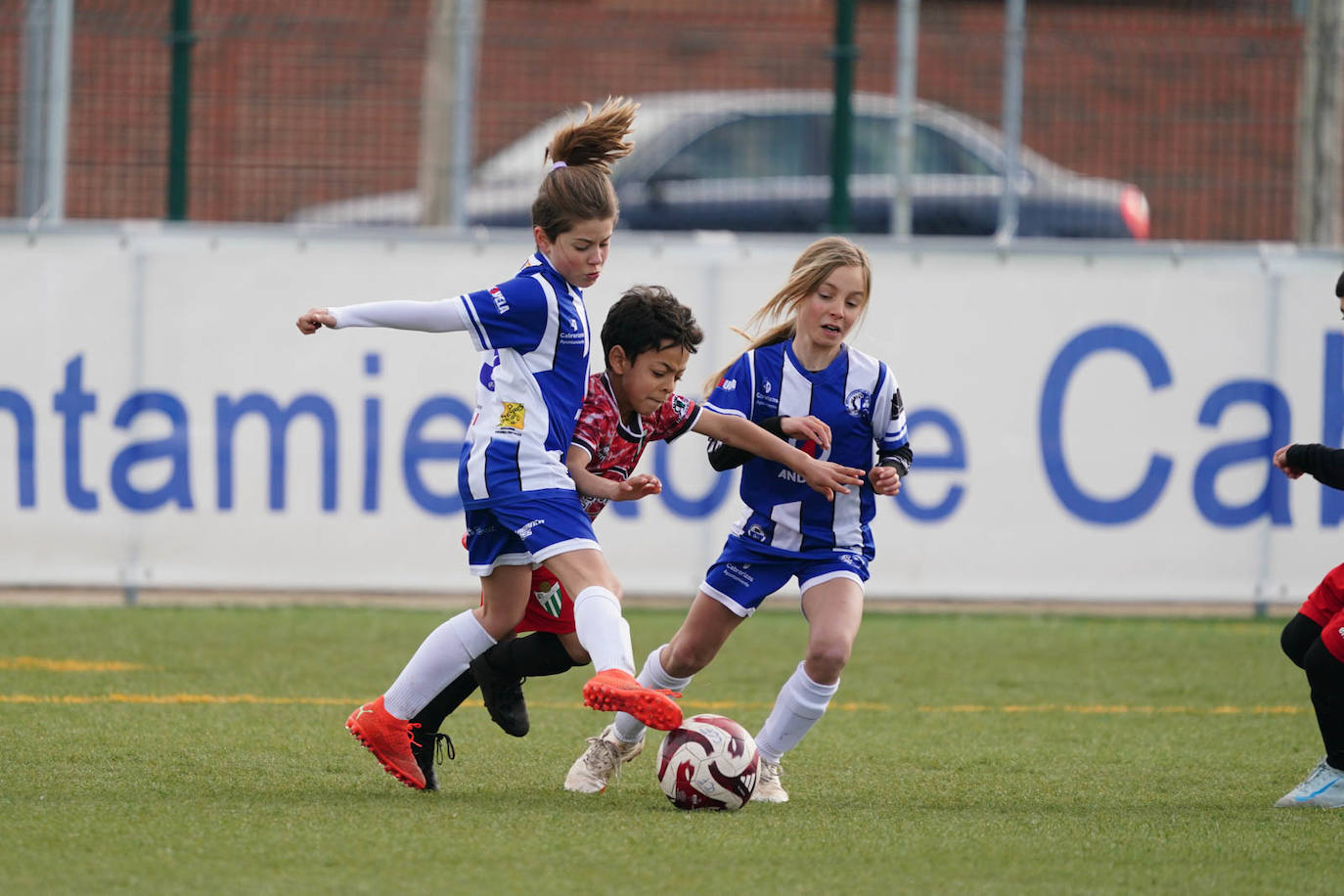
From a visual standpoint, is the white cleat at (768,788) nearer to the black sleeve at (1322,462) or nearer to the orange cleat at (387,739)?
the orange cleat at (387,739)

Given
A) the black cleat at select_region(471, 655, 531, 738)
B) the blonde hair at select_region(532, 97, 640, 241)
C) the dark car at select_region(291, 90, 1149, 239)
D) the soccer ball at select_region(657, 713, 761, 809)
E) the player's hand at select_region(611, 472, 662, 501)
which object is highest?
the dark car at select_region(291, 90, 1149, 239)

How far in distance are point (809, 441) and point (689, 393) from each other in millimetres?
3935

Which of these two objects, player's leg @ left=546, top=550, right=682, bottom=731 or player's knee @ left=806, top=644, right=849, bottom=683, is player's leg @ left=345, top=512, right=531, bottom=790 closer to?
player's leg @ left=546, top=550, right=682, bottom=731

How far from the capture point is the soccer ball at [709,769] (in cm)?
476

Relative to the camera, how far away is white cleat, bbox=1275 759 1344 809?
5020 millimetres

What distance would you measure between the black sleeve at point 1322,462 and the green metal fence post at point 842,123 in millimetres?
5054

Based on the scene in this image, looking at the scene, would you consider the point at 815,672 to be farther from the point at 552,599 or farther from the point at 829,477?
the point at 552,599

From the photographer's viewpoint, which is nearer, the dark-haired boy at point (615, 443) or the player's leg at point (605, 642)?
the player's leg at point (605, 642)

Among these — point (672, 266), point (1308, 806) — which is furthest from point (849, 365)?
point (672, 266)

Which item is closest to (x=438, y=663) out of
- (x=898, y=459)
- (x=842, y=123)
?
(x=898, y=459)

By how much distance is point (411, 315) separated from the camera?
466 centimetres

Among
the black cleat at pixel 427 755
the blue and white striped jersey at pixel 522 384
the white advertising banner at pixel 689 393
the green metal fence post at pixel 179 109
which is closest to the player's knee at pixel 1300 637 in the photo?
the blue and white striped jersey at pixel 522 384

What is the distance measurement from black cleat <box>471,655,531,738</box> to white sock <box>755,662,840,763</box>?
680mm

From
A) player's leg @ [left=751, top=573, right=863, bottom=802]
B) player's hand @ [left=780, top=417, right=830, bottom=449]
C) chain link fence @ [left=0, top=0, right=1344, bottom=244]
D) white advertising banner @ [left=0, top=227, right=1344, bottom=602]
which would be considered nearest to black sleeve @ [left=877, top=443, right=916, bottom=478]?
player's hand @ [left=780, top=417, right=830, bottom=449]
